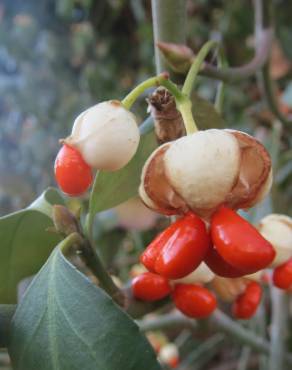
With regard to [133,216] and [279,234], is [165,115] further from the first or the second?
[133,216]

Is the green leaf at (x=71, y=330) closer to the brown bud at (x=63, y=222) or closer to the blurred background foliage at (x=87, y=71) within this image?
the brown bud at (x=63, y=222)

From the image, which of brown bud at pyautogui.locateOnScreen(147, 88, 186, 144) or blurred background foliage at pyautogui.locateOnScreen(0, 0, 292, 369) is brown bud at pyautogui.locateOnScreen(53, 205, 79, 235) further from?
blurred background foliage at pyautogui.locateOnScreen(0, 0, 292, 369)

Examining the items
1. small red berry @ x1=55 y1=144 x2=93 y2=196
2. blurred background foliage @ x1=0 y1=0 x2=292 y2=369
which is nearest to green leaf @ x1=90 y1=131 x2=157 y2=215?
small red berry @ x1=55 y1=144 x2=93 y2=196

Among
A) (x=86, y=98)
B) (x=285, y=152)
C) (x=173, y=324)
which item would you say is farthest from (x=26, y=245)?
(x=86, y=98)

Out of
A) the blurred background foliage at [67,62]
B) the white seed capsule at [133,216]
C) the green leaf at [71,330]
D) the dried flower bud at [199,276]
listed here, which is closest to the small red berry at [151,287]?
the dried flower bud at [199,276]

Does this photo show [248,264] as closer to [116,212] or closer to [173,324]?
[173,324]
